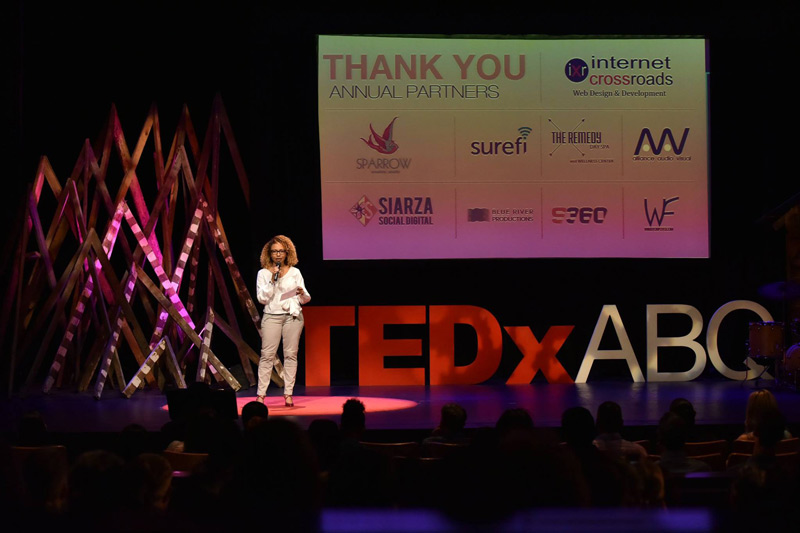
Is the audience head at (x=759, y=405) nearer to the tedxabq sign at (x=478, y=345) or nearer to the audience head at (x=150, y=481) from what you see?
the audience head at (x=150, y=481)

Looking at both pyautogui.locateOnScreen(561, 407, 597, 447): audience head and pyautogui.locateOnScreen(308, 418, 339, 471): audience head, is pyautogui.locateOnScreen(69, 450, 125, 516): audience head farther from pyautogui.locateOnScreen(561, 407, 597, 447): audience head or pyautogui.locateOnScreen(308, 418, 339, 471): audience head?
pyautogui.locateOnScreen(561, 407, 597, 447): audience head

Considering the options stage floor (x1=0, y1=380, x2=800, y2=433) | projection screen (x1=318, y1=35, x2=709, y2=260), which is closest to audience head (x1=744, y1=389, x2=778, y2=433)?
stage floor (x1=0, y1=380, x2=800, y2=433)

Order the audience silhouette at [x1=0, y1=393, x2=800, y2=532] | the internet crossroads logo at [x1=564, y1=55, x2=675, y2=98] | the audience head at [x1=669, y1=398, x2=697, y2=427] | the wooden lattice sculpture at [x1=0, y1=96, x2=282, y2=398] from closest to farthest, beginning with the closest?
the audience silhouette at [x1=0, y1=393, x2=800, y2=532] < the audience head at [x1=669, y1=398, x2=697, y2=427] < the wooden lattice sculpture at [x1=0, y1=96, x2=282, y2=398] < the internet crossroads logo at [x1=564, y1=55, x2=675, y2=98]

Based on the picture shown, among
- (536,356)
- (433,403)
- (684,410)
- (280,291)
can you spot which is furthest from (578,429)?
(536,356)

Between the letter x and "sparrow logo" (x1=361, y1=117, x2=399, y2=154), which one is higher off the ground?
"sparrow logo" (x1=361, y1=117, x2=399, y2=154)

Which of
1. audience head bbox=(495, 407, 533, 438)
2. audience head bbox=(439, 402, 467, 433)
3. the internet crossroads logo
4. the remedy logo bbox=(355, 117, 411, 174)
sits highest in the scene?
the internet crossroads logo

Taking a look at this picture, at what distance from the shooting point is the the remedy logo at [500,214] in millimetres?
8008

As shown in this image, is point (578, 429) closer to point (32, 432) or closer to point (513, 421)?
point (513, 421)

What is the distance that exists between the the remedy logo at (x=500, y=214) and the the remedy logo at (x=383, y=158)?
2.38ft

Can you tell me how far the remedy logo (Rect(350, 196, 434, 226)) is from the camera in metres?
7.96

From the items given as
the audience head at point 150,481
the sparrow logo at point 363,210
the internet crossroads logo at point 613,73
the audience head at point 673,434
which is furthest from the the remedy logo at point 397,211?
the audience head at point 150,481

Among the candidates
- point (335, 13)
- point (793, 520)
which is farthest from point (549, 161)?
point (793, 520)

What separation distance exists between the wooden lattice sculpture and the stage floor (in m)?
0.32

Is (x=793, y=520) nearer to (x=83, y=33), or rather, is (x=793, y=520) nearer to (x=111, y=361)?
(x=111, y=361)
